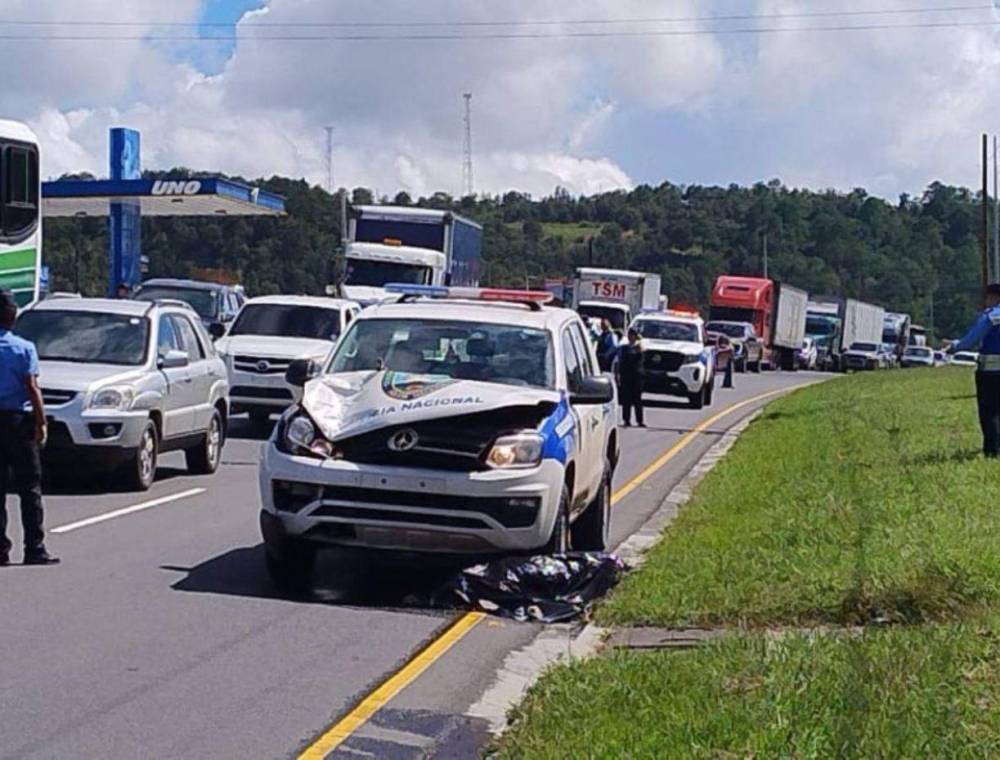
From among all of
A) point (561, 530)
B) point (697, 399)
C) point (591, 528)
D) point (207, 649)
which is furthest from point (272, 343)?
point (207, 649)

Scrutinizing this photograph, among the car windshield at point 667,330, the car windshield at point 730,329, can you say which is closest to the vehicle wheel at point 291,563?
the car windshield at point 667,330

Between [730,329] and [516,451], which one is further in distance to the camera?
[730,329]

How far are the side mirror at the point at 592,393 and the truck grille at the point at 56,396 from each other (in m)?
5.45

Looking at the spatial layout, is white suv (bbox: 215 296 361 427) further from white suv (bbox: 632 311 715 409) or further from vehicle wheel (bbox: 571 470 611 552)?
white suv (bbox: 632 311 715 409)

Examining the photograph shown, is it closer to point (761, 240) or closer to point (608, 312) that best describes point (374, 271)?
point (608, 312)

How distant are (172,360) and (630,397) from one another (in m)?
12.6

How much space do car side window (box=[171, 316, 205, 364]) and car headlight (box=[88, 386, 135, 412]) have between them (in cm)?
200

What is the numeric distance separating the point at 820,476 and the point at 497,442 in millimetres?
7012

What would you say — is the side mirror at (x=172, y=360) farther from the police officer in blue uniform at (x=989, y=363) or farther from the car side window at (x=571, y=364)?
the police officer in blue uniform at (x=989, y=363)

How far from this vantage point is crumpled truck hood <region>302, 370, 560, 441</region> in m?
10.3

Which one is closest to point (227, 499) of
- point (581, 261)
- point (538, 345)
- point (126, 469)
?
point (126, 469)

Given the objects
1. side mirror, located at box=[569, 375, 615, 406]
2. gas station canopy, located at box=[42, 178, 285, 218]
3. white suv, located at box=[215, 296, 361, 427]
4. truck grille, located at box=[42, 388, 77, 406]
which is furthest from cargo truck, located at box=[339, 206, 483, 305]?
side mirror, located at box=[569, 375, 615, 406]

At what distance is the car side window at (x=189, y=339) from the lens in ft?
57.3

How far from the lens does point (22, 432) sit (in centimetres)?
1126
